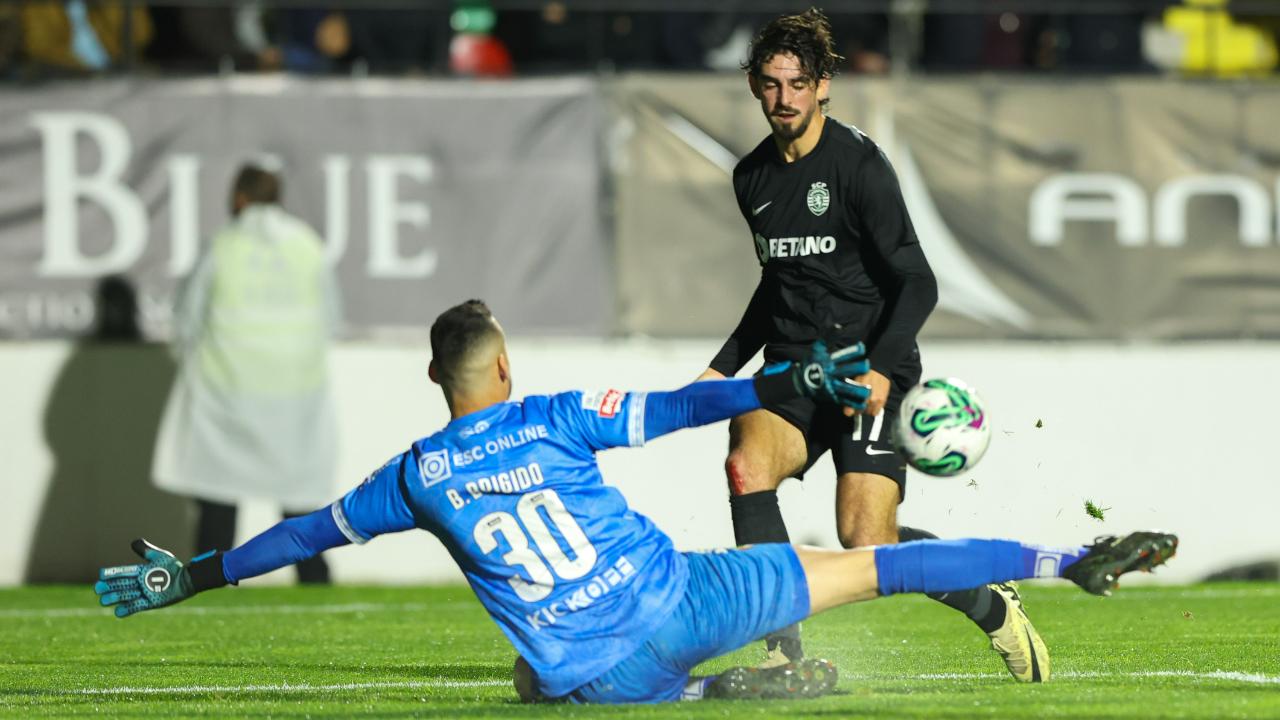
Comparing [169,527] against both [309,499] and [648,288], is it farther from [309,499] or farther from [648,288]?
[648,288]

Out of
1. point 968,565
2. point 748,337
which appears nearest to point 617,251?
point 748,337

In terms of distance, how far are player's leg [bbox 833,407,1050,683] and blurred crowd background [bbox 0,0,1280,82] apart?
23.0 feet

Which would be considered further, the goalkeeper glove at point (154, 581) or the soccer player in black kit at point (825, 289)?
the soccer player in black kit at point (825, 289)

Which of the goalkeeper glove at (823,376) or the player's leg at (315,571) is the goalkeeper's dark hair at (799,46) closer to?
the goalkeeper glove at (823,376)

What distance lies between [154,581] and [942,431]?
7.97ft

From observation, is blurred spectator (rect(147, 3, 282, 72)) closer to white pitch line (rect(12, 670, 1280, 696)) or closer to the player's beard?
white pitch line (rect(12, 670, 1280, 696))

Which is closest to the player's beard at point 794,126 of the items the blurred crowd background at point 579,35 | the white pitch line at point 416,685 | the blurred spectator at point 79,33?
the white pitch line at point 416,685

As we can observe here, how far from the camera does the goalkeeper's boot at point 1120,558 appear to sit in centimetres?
580

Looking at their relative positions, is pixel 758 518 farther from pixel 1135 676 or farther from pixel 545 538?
pixel 1135 676

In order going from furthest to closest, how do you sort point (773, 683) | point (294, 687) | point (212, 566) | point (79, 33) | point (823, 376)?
point (79, 33), point (294, 687), point (773, 683), point (212, 566), point (823, 376)

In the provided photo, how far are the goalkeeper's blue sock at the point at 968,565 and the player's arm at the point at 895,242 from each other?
96 centimetres

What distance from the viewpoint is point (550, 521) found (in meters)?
5.93

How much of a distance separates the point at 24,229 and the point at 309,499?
96.5 inches

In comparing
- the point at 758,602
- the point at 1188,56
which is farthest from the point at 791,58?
the point at 1188,56
